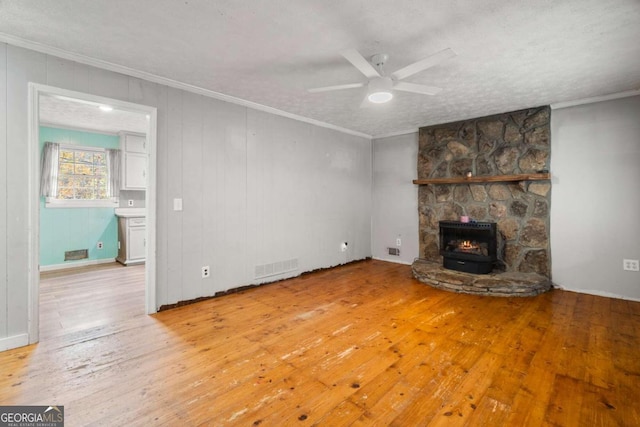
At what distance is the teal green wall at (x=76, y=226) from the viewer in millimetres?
4680

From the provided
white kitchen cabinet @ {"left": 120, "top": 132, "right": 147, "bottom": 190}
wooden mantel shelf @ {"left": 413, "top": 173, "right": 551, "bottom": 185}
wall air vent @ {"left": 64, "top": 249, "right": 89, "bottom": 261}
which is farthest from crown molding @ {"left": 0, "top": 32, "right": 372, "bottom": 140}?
wall air vent @ {"left": 64, "top": 249, "right": 89, "bottom": 261}

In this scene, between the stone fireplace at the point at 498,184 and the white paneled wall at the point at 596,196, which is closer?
the white paneled wall at the point at 596,196

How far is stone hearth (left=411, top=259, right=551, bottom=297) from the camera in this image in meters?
3.47

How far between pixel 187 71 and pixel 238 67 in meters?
0.53

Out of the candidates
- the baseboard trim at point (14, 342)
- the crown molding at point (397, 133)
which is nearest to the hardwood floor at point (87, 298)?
the baseboard trim at point (14, 342)

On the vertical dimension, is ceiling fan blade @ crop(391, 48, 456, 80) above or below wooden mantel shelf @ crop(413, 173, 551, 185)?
above

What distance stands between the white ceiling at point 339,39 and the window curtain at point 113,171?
3.36 m

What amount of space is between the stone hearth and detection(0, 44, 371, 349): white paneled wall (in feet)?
5.68

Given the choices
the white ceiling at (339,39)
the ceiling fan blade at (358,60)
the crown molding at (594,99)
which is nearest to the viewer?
the white ceiling at (339,39)

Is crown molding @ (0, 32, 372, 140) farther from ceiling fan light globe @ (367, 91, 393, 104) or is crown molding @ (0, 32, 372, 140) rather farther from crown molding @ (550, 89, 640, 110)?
crown molding @ (550, 89, 640, 110)

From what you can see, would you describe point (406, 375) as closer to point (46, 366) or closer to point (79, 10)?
point (46, 366)

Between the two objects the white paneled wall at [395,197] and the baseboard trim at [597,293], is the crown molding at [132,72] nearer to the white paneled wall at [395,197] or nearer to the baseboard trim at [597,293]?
the white paneled wall at [395,197]

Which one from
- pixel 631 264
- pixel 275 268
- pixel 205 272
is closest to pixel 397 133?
pixel 275 268

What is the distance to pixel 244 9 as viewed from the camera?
1850mm
